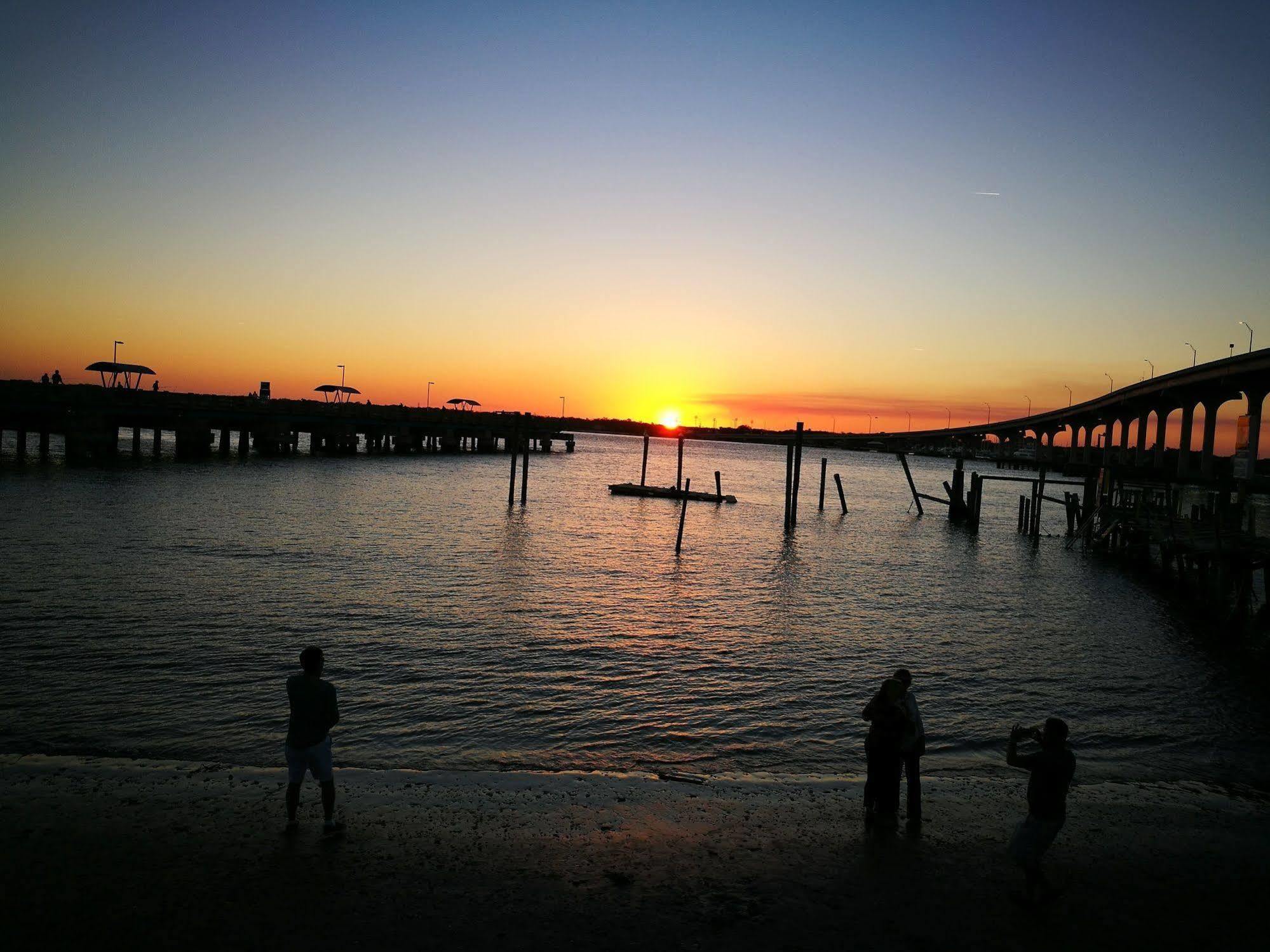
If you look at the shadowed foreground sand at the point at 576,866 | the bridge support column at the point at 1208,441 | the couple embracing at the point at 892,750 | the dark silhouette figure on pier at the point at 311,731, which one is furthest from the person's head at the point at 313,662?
the bridge support column at the point at 1208,441

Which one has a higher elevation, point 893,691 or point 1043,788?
point 893,691

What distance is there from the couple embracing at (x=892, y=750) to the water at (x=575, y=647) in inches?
95.7

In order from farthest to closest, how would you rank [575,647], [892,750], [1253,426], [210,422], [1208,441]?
[210,422]
[1208,441]
[1253,426]
[575,647]
[892,750]

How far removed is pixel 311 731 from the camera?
8.00 m

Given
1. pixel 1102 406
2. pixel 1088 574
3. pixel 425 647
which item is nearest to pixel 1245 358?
pixel 1088 574

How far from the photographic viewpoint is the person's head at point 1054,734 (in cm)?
692

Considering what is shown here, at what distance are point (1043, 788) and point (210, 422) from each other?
302 ft

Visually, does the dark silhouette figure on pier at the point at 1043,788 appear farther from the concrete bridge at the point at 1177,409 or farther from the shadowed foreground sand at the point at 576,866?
the concrete bridge at the point at 1177,409

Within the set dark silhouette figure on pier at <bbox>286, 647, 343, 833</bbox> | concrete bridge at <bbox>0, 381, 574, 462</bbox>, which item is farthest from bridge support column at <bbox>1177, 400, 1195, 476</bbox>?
dark silhouette figure on pier at <bbox>286, 647, 343, 833</bbox>

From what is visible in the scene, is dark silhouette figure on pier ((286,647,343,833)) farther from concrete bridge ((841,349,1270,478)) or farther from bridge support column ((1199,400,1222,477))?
bridge support column ((1199,400,1222,477))

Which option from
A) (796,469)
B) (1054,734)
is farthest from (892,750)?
(796,469)

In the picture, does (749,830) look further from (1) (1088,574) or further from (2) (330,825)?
(1) (1088,574)

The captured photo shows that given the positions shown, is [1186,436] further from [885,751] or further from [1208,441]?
[885,751]

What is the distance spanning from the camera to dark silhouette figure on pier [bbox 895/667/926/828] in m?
8.70
